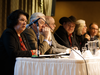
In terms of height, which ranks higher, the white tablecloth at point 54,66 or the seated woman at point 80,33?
the seated woman at point 80,33

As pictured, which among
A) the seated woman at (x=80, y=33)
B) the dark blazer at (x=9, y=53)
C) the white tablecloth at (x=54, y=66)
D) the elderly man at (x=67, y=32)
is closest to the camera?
the white tablecloth at (x=54, y=66)

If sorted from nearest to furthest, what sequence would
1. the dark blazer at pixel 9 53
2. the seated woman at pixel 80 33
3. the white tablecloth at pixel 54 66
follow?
the white tablecloth at pixel 54 66, the dark blazer at pixel 9 53, the seated woman at pixel 80 33

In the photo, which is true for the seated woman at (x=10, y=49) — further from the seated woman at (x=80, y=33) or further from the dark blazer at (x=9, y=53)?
the seated woman at (x=80, y=33)

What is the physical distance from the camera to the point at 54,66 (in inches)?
62.7

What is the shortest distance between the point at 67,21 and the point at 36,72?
2.79m

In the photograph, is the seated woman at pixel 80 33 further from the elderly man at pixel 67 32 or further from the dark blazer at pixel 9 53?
the dark blazer at pixel 9 53

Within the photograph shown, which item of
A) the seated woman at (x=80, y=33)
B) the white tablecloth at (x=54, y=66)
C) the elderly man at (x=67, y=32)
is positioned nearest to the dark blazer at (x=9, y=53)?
the white tablecloth at (x=54, y=66)

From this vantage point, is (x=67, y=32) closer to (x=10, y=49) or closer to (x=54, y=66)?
(x=10, y=49)

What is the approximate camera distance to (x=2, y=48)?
209 cm

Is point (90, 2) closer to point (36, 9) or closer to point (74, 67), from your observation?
point (36, 9)

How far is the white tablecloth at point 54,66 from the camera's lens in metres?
1.57

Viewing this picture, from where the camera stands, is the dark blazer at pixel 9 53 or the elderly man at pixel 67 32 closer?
the dark blazer at pixel 9 53

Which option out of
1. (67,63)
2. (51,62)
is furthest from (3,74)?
(67,63)

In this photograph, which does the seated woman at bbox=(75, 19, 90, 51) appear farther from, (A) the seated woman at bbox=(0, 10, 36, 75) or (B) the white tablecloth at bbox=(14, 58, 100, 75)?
(B) the white tablecloth at bbox=(14, 58, 100, 75)
